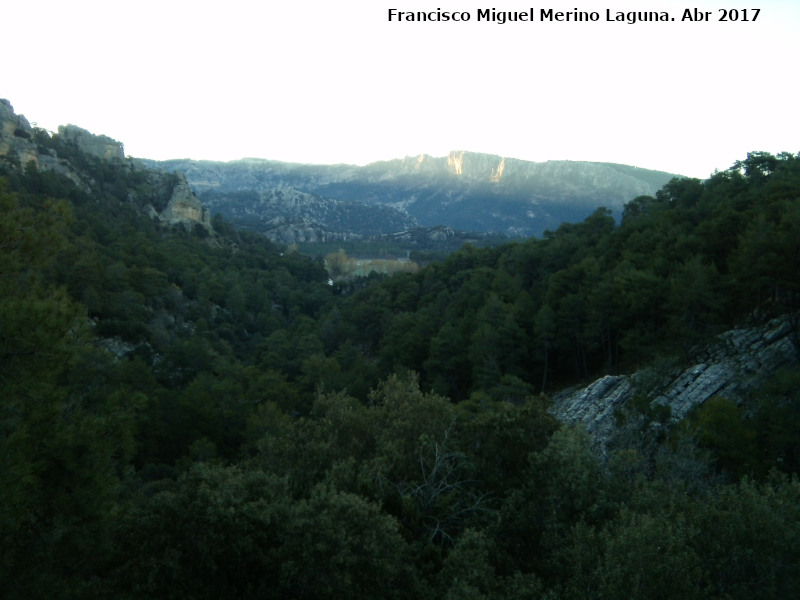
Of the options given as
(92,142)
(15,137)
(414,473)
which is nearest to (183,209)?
(15,137)

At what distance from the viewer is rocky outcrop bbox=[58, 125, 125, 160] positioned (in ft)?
274

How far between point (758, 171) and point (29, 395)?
41.1 m

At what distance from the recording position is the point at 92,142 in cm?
8694

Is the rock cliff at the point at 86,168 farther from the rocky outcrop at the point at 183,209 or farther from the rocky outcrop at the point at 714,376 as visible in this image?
the rocky outcrop at the point at 714,376

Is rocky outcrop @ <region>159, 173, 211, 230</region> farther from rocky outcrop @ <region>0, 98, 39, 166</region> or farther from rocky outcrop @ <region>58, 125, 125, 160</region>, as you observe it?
rocky outcrop @ <region>0, 98, 39, 166</region>

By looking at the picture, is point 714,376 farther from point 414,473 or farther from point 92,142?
point 92,142

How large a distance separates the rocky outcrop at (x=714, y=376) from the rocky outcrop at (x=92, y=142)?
273ft

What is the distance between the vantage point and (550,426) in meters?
12.3

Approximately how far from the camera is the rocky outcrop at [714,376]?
19.5 meters

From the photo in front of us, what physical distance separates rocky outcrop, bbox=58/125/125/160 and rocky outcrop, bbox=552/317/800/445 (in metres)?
83.1

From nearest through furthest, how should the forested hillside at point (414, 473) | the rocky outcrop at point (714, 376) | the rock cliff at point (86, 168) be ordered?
the forested hillside at point (414, 473) < the rocky outcrop at point (714, 376) < the rock cliff at point (86, 168)

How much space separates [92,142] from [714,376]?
9414 cm

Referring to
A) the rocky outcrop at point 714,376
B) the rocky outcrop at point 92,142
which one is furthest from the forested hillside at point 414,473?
the rocky outcrop at point 92,142

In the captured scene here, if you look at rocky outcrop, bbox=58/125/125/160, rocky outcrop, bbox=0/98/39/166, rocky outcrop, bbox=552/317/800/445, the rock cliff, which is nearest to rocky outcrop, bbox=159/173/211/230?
the rock cliff
